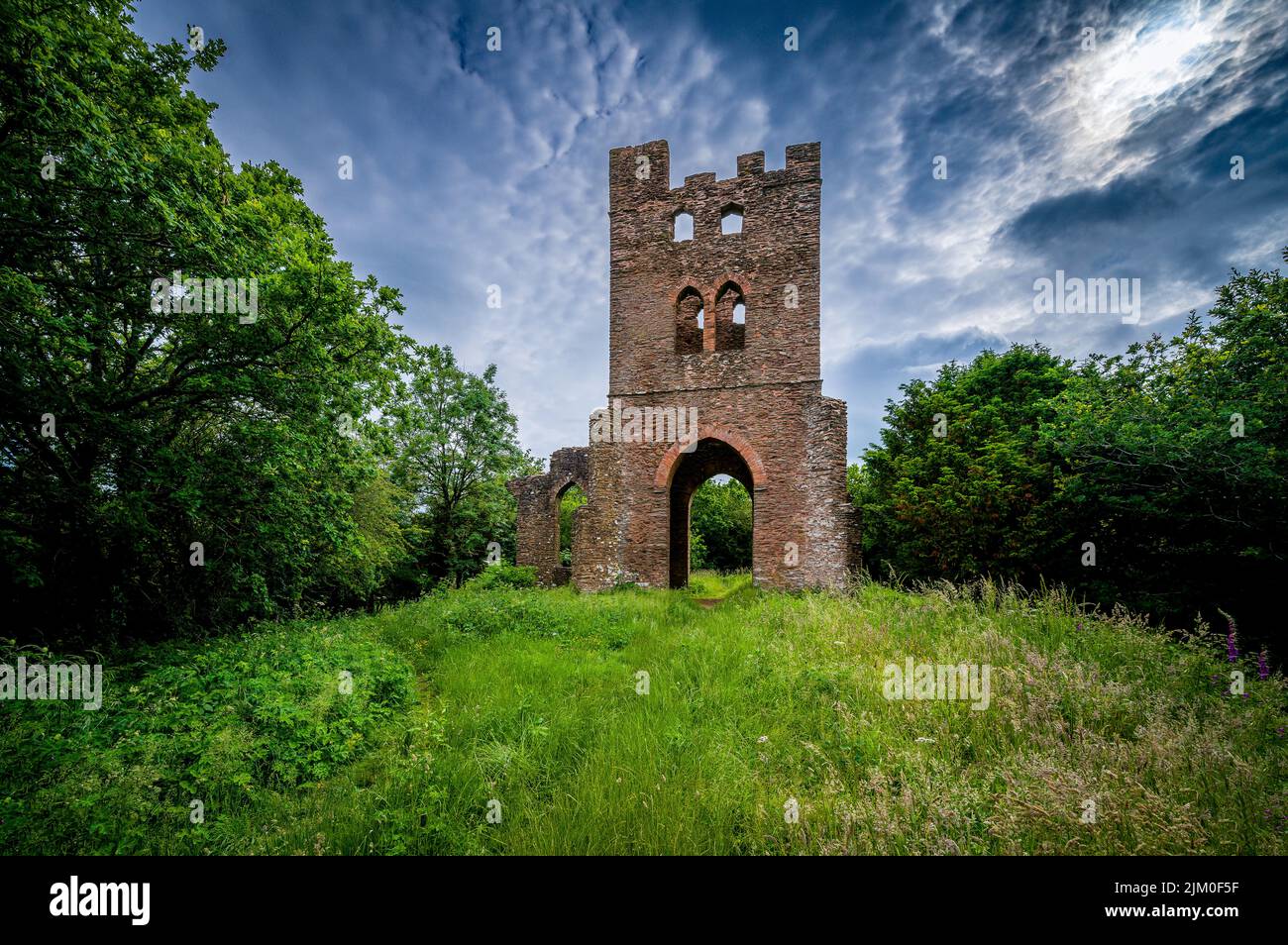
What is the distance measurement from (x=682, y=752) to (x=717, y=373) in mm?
10272

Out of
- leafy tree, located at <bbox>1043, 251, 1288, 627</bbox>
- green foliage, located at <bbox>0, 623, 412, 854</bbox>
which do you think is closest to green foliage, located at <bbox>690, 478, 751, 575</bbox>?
leafy tree, located at <bbox>1043, 251, 1288, 627</bbox>

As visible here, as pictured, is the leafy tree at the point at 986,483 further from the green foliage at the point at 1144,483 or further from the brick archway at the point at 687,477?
the brick archway at the point at 687,477

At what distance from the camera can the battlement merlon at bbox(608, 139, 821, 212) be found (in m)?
12.5

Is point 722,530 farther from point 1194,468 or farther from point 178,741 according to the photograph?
point 178,741

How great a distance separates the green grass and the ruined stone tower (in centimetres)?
546

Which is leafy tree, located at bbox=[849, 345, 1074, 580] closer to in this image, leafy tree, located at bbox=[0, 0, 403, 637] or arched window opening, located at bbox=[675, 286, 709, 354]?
arched window opening, located at bbox=[675, 286, 709, 354]

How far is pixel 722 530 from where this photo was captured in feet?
92.2

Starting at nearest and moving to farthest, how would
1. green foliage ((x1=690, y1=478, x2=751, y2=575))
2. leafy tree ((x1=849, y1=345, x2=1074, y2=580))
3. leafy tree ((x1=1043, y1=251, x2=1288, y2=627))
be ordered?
leafy tree ((x1=1043, y1=251, x2=1288, y2=627))
leafy tree ((x1=849, y1=345, x2=1074, y2=580))
green foliage ((x1=690, y1=478, x2=751, y2=575))

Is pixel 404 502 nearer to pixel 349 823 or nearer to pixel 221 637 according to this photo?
pixel 221 637

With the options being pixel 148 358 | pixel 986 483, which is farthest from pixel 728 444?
pixel 148 358

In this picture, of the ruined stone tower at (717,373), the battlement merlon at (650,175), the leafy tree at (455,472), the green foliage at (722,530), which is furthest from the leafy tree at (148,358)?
the green foliage at (722,530)

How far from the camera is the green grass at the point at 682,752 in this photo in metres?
2.54
